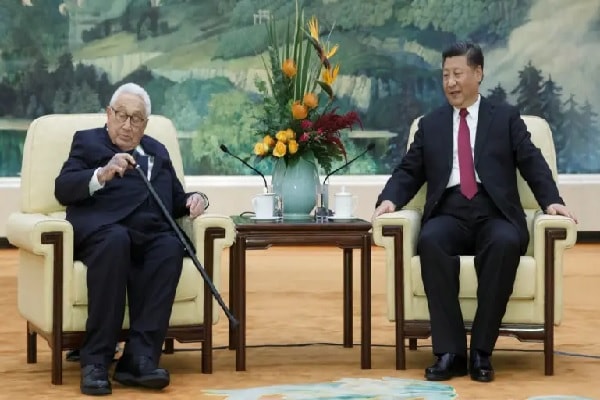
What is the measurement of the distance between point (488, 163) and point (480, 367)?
2.73ft

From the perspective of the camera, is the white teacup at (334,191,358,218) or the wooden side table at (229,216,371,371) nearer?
the wooden side table at (229,216,371,371)

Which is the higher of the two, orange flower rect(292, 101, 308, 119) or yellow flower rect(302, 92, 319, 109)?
yellow flower rect(302, 92, 319, 109)

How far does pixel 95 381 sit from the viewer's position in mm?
3770

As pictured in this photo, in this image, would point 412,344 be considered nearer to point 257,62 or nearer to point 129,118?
point 129,118

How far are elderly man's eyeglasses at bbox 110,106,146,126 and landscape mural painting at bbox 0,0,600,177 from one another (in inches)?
210

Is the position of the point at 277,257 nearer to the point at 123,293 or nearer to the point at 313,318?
the point at 313,318

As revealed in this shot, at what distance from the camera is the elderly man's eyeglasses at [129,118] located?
13.8 ft

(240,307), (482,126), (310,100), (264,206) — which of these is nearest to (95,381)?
(240,307)

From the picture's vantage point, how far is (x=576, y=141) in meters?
9.88

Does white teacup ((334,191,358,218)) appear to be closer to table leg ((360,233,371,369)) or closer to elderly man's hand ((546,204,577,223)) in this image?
table leg ((360,233,371,369))

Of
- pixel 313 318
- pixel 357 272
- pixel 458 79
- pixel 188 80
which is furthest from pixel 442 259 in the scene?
pixel 188 80

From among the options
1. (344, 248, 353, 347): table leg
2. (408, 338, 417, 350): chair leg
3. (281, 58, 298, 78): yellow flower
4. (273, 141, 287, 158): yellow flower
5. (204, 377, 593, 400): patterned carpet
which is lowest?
(204, 377, 593, 400): patterned carpet

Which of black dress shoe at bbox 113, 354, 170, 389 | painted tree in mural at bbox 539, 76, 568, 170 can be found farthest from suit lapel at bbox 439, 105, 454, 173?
painted tree in mural at bbox 539, 76, 568, 170

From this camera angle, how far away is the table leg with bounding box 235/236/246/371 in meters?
4.21
